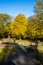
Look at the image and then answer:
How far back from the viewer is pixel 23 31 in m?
89.1

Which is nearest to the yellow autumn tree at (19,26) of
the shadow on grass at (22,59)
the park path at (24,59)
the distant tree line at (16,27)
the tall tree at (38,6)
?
the distant tree line at (16,27)

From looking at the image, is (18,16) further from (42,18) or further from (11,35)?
(42,18)

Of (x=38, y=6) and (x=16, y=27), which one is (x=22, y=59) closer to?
(x=38, y=6)

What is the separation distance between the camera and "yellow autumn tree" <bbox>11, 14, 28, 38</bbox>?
90.0 meters

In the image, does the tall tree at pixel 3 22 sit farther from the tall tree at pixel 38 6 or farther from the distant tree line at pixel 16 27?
the tall tree at pixel 38 6

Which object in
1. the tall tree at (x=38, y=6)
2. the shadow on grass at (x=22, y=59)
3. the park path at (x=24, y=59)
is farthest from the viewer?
the tall tree at (x=38, y=6)

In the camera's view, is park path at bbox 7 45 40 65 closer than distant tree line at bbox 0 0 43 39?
Yes

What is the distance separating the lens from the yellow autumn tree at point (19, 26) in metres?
90.0

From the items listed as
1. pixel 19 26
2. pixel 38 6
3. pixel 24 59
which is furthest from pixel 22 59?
pixel 19 26

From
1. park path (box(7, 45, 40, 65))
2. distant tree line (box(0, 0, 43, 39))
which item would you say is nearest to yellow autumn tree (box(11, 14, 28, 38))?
distant tree line (box(0, 0, 43, 39))

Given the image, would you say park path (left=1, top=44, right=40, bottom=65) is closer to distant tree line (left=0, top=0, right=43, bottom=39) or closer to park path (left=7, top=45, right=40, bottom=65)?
park path (left=7, top=45, right=40, bottom=65)

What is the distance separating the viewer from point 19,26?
301 feet

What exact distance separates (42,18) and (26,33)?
25.3 meters

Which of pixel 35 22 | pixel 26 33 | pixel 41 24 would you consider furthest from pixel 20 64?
pixel 26 33
